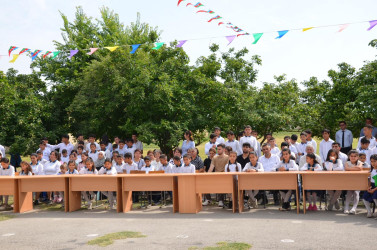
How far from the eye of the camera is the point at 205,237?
23.9 feet

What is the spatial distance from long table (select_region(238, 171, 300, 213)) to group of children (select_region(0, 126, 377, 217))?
32 cm

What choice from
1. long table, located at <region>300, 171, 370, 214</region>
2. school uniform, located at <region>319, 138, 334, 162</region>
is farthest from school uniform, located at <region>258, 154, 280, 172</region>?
school uniform, located at <region>319, 138, 334, 162</region>

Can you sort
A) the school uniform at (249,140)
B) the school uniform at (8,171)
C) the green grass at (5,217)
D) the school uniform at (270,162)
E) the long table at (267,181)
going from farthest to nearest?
the school uniform at (249,140) < the school uniform at (8,171) < the school uniform at (270,162) < the green grass at (5,217) < the long table at (267,181)

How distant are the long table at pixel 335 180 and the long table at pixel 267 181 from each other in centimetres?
24

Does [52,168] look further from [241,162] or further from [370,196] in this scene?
[370,196]

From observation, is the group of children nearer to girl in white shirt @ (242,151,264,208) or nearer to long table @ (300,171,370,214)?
girl in white shirt @ (242,151,264,208)

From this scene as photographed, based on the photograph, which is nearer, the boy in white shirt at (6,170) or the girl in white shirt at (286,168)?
the girl in white shirt at (286,168)

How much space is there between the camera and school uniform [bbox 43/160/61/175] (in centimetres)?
1203

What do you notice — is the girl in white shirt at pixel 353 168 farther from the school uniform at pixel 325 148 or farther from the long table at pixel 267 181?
the school uniform at pixel 325 148

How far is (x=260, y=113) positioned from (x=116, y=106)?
17.9ft

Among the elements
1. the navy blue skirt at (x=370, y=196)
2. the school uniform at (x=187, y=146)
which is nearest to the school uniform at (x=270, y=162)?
the navy blue skirt at (x=370, y=196)

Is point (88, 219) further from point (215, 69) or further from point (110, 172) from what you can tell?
point (215, 69)

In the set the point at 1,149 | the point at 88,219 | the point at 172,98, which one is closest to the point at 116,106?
the point at 172,98

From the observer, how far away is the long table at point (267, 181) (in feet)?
30.9
